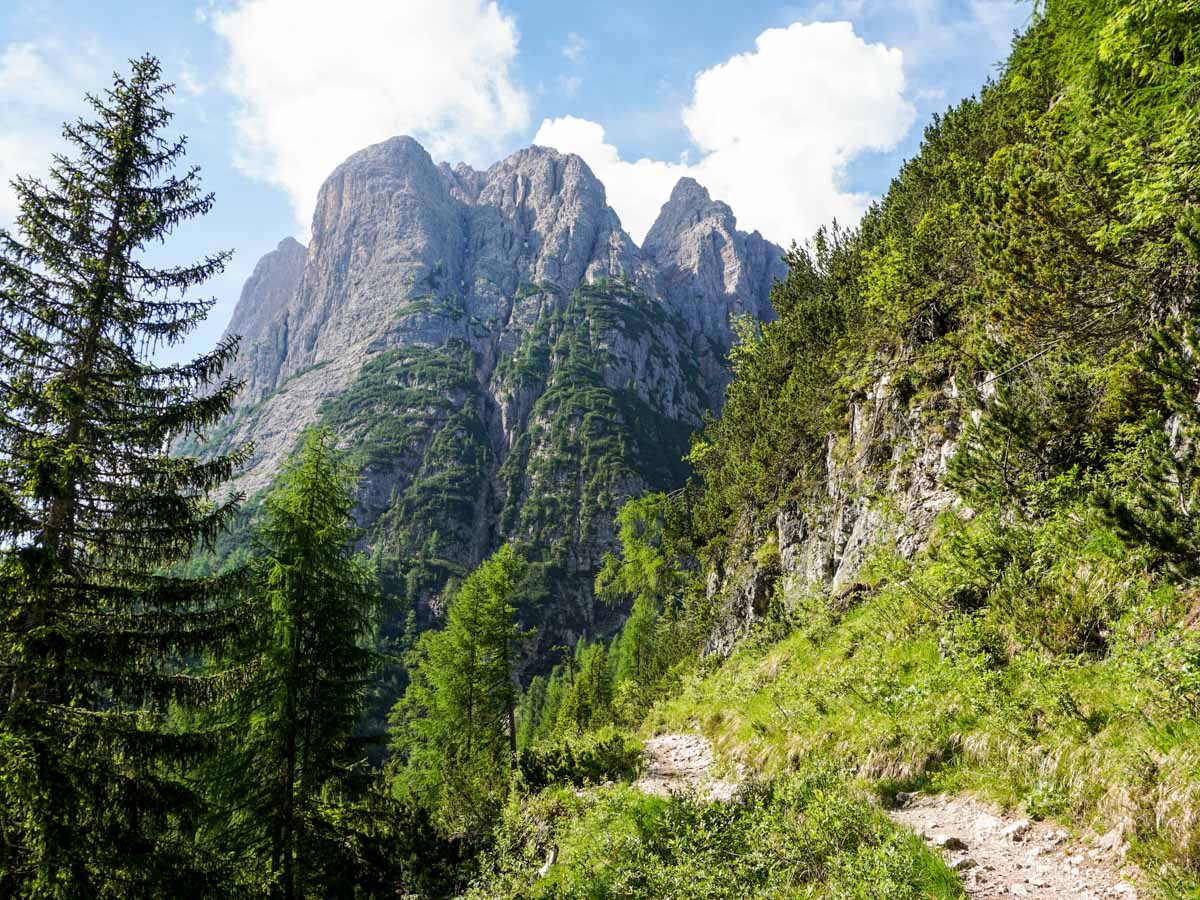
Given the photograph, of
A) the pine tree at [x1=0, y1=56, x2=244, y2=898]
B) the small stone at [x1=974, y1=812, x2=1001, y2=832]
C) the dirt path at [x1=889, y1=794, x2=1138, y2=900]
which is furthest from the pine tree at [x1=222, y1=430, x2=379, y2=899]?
the small stone at [x1=974, y1=812, x2=1001, y2=832]

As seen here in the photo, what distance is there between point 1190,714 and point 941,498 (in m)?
9.23

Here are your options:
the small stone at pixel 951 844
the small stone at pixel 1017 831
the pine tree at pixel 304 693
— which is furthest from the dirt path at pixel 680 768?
the pine tree at pixel 304 693

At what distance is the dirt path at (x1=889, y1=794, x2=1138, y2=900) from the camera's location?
443 cm

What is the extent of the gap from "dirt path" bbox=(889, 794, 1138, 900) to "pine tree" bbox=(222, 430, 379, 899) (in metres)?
11.9

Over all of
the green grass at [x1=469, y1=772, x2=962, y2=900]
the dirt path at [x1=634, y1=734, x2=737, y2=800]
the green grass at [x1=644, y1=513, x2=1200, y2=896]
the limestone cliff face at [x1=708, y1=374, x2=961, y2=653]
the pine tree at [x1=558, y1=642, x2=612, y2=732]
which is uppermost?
the limestone cliff face at [x1=708, y1=374, x2=961, y2=653]

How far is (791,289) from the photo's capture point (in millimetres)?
31453

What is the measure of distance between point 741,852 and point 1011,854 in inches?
104

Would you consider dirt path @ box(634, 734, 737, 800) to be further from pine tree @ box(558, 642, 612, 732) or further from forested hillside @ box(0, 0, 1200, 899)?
pine tree @ box(558, 642, 612, 732)

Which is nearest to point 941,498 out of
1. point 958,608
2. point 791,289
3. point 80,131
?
point 958,608

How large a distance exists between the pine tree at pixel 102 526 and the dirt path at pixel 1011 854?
10.4m

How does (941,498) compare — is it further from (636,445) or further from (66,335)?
(636,445)

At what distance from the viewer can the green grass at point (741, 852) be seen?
4887 millimetres

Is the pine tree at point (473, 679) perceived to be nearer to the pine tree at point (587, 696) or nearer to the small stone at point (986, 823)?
the pine tree at point (587, 696)

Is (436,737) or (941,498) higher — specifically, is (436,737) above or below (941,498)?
below
